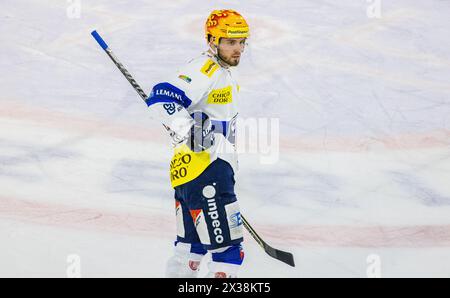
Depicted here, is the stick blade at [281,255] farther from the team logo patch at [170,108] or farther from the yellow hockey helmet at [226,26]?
the yellow hockey helmet at [226,26]

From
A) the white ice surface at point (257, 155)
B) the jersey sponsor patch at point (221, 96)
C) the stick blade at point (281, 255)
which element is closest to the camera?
the jersey sponsor patch at point (221, 96)

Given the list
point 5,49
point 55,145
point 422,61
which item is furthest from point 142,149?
point 422,61

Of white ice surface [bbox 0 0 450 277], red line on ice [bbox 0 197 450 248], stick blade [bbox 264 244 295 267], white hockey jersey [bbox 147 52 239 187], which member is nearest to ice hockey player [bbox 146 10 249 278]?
white hockey jersey [bbox 147 52 239 187]

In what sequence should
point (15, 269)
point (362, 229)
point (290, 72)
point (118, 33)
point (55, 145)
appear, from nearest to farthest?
point (15, 269), point (362, 229), point (55, 145), point (290, 72), point (118, 33)

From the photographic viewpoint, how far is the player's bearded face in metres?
4.77

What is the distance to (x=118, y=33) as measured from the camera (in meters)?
8.38

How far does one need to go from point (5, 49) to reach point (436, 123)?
3.69m

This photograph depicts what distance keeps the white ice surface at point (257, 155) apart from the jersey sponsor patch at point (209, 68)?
1375mm

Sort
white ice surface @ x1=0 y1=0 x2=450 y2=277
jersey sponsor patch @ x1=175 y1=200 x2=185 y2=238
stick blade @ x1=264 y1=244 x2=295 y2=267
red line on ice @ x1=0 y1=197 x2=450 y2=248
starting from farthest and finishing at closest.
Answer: red line on ice @ x1=0 y1=197 x2=450 y2=248, white ice surface @ x1=0 y1=0 x2=450 y2=277, stick blade @ x1=264 y1=244 x2=295 y2=267, jersey sponsor patch @ x1=175 y1=200 x2=185 y2=238

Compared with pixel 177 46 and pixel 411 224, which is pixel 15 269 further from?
pixel 177 46

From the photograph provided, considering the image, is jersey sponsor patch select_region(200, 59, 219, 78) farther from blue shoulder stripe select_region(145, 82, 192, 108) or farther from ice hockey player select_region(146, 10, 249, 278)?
blue shoulder stripe select_region(145, 82, 192, 108)

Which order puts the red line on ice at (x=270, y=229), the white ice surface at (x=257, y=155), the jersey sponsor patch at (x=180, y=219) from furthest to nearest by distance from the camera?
the red line on ice at (x=270, y=229) → the white ice surface at (x=257, y=155) → the jersey sponsor patch at (x=180, y=219)

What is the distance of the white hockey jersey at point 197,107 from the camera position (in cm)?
463

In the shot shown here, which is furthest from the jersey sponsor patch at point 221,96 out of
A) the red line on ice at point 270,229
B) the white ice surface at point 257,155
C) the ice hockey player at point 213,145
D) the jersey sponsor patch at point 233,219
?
the red line on ice at point 270,229
